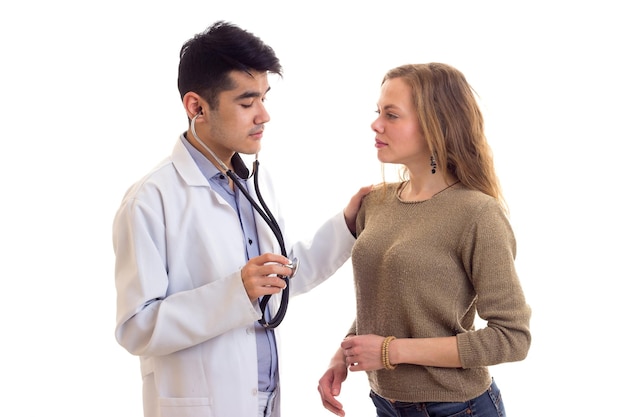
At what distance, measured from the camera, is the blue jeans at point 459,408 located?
1.78 meters

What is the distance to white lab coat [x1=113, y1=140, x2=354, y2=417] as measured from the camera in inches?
71.4

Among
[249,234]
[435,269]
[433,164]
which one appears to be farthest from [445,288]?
[249,234]

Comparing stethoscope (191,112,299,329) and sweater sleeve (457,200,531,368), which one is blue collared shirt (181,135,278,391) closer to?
stethoscope (191,112,299,329)

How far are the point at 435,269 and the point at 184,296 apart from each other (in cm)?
57

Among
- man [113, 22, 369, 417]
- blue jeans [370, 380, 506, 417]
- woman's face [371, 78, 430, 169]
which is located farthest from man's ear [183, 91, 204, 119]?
blue jeans [370, 380, 506, 417]

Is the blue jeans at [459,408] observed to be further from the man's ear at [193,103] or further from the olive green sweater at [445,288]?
the man's ear at [193,103]

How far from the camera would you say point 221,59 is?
1.93 metres

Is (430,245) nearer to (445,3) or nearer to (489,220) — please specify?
(489,220)

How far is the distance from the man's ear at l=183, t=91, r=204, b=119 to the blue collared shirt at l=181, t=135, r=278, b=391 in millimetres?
75

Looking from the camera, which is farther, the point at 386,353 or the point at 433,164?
the point at 433,164

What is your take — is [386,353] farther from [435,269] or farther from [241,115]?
[241,115]

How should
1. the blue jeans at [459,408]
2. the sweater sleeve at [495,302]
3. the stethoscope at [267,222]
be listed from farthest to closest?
the stethoscope at [267,222] → the blue jeans at [459,408] → the sweater sleeve at [495,302]

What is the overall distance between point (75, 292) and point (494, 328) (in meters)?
1.94

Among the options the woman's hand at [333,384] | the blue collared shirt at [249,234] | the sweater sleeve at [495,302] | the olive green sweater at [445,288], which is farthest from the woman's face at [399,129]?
the woman's hand at [333,384]
